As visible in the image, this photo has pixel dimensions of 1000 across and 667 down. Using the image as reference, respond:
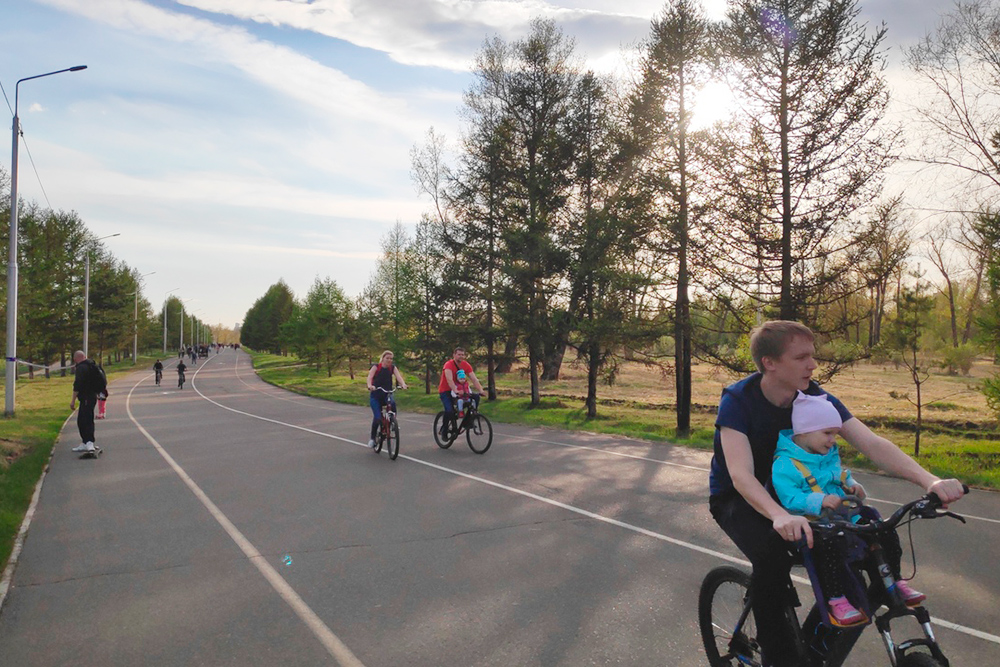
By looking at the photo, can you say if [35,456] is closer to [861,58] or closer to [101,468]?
[101,468]

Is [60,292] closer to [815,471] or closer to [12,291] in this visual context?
[12,291]

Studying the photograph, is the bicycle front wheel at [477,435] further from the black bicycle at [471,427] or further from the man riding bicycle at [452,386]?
the man riding bicycle at [452,386]

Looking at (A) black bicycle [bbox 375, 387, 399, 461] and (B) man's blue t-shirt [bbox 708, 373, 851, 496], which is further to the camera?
(A) black bicycle [bbox 375, 387, 399, 461]

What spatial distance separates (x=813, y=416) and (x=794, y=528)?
1.68ft

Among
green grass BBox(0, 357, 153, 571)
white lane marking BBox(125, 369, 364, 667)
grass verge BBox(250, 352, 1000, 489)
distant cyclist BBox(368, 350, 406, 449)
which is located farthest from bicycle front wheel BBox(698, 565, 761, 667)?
distant cyclist BBox(368, 350, 406, 449)

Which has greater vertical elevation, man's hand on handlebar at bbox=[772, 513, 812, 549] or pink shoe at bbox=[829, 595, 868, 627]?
man's hand on handlebar at bbox=[772, 513, 812, 549]

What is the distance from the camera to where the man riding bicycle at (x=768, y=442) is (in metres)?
Answer: 3.12

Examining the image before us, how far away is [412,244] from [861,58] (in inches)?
1075

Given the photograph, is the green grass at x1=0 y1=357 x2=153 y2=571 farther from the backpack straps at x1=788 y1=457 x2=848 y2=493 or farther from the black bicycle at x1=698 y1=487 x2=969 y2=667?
the backpack straps at x1=788 y1=457 x2=848 y2=493

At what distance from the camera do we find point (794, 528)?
275 centimetres

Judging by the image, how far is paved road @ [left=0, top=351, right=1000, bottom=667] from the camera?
4.55 m

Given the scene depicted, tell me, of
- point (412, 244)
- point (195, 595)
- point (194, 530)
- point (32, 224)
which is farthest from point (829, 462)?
point (32, 224)

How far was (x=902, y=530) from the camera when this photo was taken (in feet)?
23.4

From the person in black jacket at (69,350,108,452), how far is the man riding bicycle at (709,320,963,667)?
1337 centimetres
